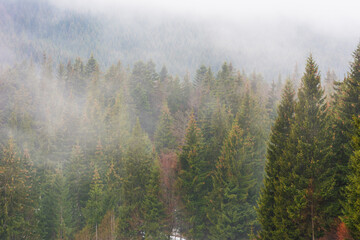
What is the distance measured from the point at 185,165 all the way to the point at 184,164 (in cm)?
17

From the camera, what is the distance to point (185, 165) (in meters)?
33.7

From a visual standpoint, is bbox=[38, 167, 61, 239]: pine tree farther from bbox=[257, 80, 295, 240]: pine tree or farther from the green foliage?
bbox=[257, 80, 295, 240]: pine tree

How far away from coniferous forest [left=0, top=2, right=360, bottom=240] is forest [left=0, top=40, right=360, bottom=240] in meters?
0.11

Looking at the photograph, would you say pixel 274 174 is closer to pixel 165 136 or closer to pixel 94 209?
pixel 94 209

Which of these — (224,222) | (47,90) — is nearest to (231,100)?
(224,222)

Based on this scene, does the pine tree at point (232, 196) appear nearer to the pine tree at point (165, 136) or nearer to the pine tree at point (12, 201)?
the pine tree at point (165, 136)

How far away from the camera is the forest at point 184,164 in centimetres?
1881

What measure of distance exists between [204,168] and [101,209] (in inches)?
605

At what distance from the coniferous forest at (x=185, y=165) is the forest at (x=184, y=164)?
4.5 inches

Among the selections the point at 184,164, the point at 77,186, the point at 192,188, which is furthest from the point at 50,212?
the point at 192,188

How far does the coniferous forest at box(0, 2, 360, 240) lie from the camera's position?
61.7 feet

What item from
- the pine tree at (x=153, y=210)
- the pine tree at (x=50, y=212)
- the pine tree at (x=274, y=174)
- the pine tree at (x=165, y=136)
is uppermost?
the pine tree at (x=274, y=174)

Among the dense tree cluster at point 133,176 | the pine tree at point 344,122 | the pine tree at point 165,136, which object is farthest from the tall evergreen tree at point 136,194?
the pine tree at point 344,122

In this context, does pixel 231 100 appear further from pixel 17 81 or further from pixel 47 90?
pixel 17 81
